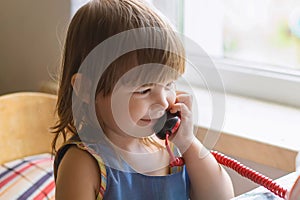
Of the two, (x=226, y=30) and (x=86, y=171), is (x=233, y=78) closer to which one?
(x=226, y=30)

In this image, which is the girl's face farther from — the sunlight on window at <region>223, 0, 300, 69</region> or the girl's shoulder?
the sunlight on window at <region>223, 0, 300, 69</region>

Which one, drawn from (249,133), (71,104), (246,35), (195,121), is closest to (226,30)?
(246,35)

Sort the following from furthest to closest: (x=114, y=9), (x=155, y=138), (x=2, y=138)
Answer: (x=2, y=138), (x=155, y=138), (x=114, y=9)

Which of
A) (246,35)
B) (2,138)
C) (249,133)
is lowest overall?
(2,138)

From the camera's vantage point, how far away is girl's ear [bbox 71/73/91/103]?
36.4 inches

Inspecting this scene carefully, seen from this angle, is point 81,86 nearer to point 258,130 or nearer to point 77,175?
point 77,175

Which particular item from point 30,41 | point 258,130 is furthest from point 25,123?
point 258,130

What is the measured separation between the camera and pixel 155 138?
1020 mm

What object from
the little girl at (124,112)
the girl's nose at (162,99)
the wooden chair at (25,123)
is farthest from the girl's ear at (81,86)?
the wooden chair at (25,123)

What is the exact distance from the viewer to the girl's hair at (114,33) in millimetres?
879

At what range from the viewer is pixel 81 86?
93 cm

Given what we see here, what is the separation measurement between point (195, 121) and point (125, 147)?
13cm

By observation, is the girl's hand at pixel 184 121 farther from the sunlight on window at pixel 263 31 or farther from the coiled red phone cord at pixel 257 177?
the sunlight on window at pixel 263 31

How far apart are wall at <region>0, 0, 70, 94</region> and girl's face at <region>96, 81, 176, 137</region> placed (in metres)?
0.75
